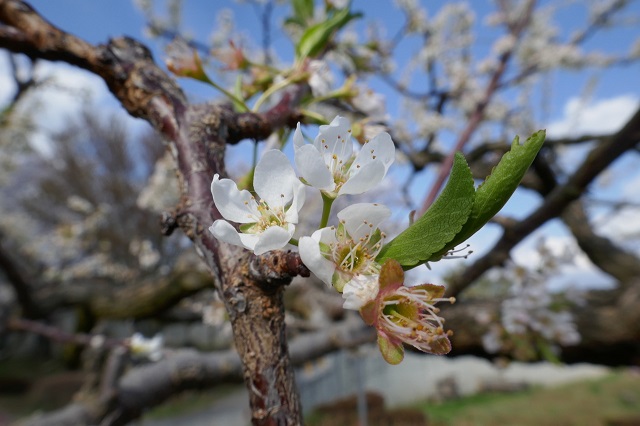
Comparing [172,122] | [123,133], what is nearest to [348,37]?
[172,122]

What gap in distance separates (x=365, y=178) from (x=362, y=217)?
0.03m

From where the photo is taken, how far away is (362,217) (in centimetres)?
26

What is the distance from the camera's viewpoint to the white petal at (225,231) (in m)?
0.23

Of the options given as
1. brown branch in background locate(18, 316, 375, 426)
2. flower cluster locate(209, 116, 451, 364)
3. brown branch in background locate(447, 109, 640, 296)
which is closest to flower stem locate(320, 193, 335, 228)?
flower cluster locate(209, 116, 451, 364)

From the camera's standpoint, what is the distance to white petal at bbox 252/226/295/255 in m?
0.22

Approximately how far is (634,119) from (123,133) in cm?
994

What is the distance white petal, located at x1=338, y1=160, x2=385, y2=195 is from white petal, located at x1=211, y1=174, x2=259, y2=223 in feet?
0.23

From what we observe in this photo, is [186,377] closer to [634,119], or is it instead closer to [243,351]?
[243,351]

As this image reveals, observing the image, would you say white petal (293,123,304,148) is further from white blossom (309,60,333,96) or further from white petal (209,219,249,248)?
white blossom (309,60,333,96)

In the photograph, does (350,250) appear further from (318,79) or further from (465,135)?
(465,135)

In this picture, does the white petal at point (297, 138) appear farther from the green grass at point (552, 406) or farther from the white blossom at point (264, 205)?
the green grass at point (552, 406)

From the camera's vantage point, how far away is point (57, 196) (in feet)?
28.2

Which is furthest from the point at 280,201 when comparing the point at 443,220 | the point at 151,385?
the point at 151,385

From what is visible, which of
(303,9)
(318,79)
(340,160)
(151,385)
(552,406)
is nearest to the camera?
(340,160)
